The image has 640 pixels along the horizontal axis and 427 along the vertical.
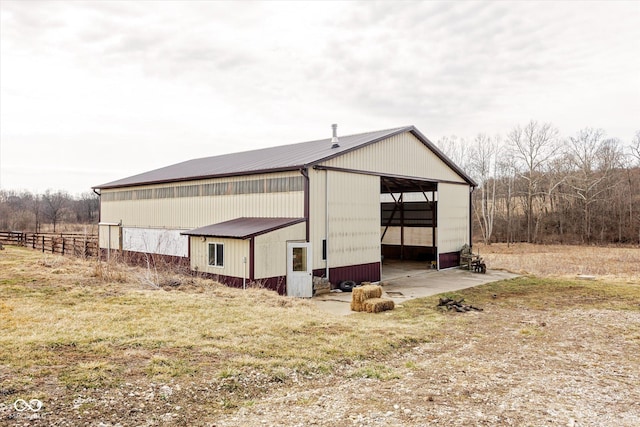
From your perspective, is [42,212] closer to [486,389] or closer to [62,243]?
[62,243]

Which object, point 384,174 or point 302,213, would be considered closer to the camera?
point 302,213

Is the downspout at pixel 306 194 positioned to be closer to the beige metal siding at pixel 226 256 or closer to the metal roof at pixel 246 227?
the metal roof at pixel 246 227

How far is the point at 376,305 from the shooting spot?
1344cm

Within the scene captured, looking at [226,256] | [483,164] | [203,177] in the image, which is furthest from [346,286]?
[483,164]

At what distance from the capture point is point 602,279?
21.5m

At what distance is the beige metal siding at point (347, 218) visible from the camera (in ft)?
56.7

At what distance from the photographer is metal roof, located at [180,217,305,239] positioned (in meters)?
15.8

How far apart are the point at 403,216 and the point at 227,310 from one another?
61.0 ft

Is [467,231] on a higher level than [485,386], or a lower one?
higher

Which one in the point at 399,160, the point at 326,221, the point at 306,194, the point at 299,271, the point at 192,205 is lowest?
the point at 299,271

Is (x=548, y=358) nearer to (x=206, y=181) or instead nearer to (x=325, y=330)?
(x=325, y=330)

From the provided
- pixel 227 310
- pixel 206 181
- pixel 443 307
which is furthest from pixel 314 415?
pixel 206 181

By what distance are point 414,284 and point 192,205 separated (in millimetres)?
11287

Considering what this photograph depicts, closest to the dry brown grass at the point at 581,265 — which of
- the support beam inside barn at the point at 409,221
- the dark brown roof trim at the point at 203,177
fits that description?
the support beam inside barn at the point at 409,221
